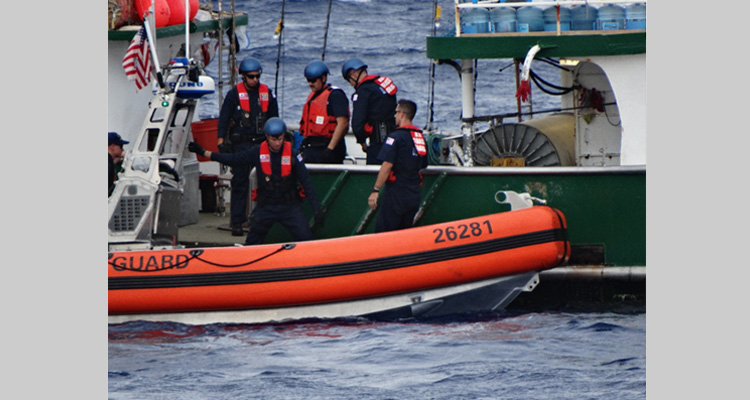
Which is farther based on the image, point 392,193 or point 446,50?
point 446,50

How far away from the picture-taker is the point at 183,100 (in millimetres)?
10500

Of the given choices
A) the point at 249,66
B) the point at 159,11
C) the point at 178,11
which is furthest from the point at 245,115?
the point at 178,11

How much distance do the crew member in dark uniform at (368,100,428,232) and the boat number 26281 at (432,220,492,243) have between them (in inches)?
21.8

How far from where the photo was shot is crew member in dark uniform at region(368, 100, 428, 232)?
9.69m

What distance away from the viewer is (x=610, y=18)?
10602 millimetres

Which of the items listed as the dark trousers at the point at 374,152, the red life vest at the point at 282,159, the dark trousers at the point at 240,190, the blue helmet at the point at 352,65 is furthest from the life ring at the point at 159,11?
the dark trousers at the point at 374,152

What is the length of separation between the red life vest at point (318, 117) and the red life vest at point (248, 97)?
14.0 inches

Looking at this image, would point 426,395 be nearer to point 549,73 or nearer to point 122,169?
point 122,169

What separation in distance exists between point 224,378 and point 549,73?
19.8 m

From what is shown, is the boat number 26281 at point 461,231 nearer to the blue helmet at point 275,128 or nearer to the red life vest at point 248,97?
the blue helmet at point 275,128

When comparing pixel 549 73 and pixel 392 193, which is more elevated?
pixel 549 73

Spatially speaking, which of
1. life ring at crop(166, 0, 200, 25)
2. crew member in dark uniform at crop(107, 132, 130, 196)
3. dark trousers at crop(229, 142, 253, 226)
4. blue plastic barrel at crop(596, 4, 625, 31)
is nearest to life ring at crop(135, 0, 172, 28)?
life ring at crop(166, 0, 200, 25)

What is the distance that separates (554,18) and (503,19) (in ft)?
1.50

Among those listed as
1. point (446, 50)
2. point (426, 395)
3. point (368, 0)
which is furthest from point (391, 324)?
point (368, 0)
